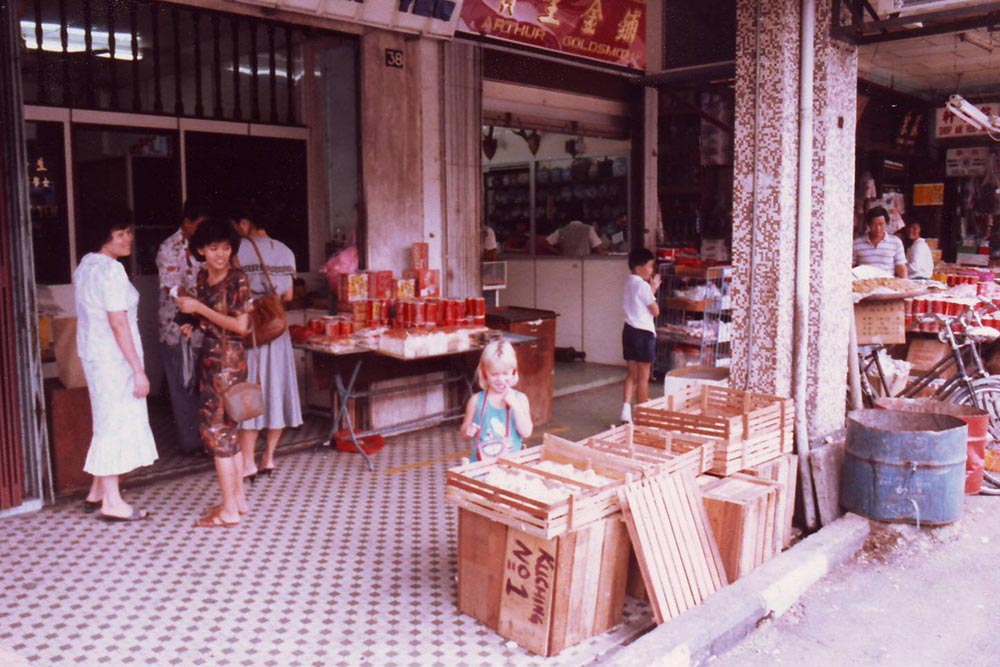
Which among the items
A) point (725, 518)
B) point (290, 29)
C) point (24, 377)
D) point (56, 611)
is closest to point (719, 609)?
point (725, 518)

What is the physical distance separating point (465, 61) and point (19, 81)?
392 cm

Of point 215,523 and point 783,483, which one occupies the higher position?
point 783,483

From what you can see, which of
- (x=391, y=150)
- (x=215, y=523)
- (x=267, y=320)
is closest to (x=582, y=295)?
(x=391, y=150)

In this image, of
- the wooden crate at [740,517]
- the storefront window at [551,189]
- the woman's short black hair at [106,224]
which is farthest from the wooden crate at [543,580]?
the storefront window at [551,189]

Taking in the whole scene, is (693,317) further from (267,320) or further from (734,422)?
(267,320)

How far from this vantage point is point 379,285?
748 cm

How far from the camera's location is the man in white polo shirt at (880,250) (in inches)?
381

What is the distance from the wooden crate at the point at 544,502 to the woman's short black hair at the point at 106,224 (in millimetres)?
2683

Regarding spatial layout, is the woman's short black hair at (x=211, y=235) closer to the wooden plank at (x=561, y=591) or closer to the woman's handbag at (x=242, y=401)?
the woman's handbag at (x=242, y=401)

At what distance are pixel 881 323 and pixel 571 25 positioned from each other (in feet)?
14.2

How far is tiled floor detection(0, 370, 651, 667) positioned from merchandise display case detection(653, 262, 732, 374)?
4.83 metres

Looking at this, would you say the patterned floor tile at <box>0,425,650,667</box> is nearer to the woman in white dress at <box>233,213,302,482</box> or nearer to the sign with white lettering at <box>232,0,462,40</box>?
the woman in white dress at <box>233,213,302,482</box>

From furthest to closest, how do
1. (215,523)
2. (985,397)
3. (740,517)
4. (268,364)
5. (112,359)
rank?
(985,397), (268,364), (215,523), (112,359), (740,517)

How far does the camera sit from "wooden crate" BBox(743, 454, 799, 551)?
5082mm
